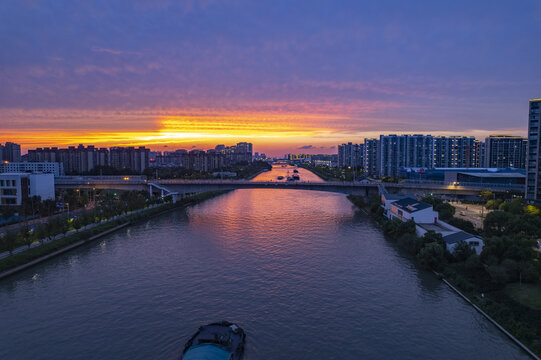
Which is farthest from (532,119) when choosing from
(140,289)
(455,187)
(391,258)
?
(140,289)

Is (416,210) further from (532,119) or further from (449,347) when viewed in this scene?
(532,119)

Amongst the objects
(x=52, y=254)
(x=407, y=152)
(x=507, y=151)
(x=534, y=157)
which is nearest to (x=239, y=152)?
(x=407, y=152)

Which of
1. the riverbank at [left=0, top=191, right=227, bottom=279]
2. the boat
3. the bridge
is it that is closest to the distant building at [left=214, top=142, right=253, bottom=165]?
the bridge

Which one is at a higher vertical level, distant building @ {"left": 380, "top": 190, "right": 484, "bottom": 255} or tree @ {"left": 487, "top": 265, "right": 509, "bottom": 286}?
distant building @ {"left": 380, "top": 190, "right": 484, "bottom": 255}

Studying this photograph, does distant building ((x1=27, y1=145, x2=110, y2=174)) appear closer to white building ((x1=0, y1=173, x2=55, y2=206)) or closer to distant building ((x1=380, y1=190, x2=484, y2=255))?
white building ((x1=0, y1=173, x2=55, y2=206))

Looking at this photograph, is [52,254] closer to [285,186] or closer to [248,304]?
[248,304]

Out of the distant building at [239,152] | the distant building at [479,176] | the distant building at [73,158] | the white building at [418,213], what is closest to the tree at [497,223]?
the white building at [418,213]
